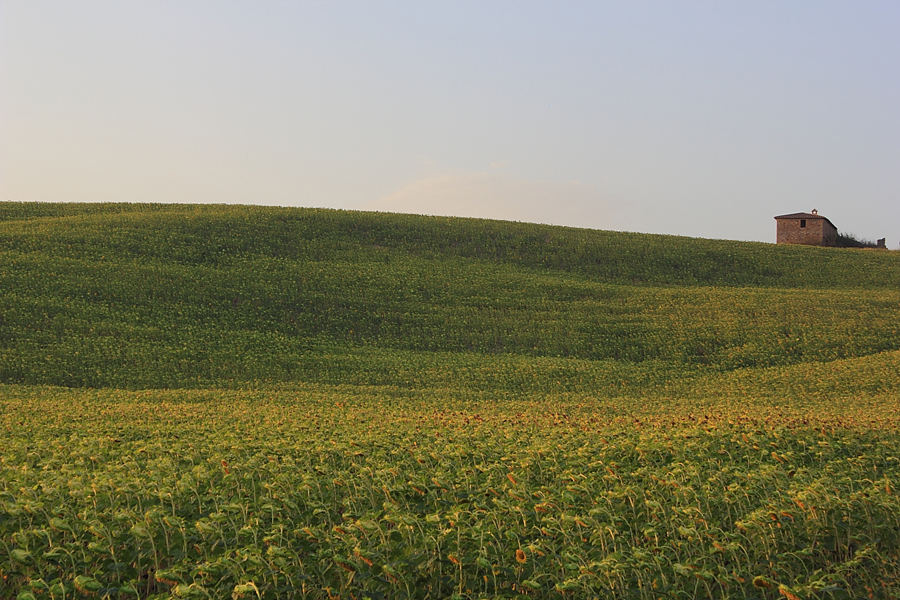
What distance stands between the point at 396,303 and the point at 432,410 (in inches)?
886

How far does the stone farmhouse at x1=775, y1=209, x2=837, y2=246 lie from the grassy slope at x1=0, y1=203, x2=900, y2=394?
9.81 metres

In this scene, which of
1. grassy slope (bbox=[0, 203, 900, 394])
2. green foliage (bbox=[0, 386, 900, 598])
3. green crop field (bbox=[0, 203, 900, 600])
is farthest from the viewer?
grassy slope (bbox=[0, 203, 900, 394])

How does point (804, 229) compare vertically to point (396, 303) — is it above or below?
above

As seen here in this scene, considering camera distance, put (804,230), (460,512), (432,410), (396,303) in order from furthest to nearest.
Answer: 1. (804,230)
2. (396,303)
3. (432,410)
4. (460,512)

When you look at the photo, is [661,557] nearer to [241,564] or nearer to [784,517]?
[784,517]

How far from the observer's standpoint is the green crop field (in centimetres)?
718

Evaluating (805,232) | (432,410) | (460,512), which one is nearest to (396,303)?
(432,410)

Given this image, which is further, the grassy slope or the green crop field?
the grassy slope

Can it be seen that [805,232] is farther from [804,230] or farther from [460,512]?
[460,512]

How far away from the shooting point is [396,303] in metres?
43.7

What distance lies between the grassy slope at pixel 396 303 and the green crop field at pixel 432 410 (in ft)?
0.84

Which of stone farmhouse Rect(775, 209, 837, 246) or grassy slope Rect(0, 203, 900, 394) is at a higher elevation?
stone farmhouse Rect(775, 209, 837, 246)

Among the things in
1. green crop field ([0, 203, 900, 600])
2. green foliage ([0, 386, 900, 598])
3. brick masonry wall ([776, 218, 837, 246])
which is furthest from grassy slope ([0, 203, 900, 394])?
green foliage ([0, 386, 900, 598])

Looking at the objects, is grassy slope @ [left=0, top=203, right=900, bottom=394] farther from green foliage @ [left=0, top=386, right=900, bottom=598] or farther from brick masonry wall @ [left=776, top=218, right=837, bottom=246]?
green foliage @ [left=0, top=386, right=900, bottom=598]
